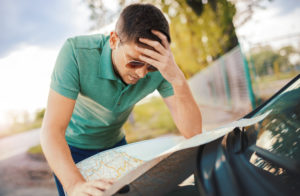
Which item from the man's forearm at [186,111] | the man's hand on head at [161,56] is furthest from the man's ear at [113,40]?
the man's forearm at [186,111]

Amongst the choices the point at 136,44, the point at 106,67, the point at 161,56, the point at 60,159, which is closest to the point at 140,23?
the point at 136,44

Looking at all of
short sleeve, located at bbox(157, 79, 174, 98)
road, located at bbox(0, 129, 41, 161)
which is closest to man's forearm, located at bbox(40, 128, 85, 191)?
short sleeve, located at bbox(157, 79, 174, 98)

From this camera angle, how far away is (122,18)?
160cm

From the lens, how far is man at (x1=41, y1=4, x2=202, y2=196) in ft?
4.40

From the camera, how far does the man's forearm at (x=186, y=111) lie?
5.50ft

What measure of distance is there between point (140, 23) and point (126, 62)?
27 cm

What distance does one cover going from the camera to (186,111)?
1.72 m

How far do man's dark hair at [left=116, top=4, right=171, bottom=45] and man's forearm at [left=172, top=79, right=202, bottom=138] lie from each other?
0.39 m

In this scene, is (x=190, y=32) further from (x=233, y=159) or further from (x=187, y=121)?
(x=233, y=159)

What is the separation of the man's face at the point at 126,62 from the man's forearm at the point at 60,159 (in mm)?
594

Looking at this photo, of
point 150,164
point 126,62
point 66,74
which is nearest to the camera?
point 150,164

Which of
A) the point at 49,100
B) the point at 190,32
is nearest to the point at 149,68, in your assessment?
the point at 49,100

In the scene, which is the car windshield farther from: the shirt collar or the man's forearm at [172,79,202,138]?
the shirt collar

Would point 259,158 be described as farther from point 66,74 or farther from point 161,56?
point 66,74
